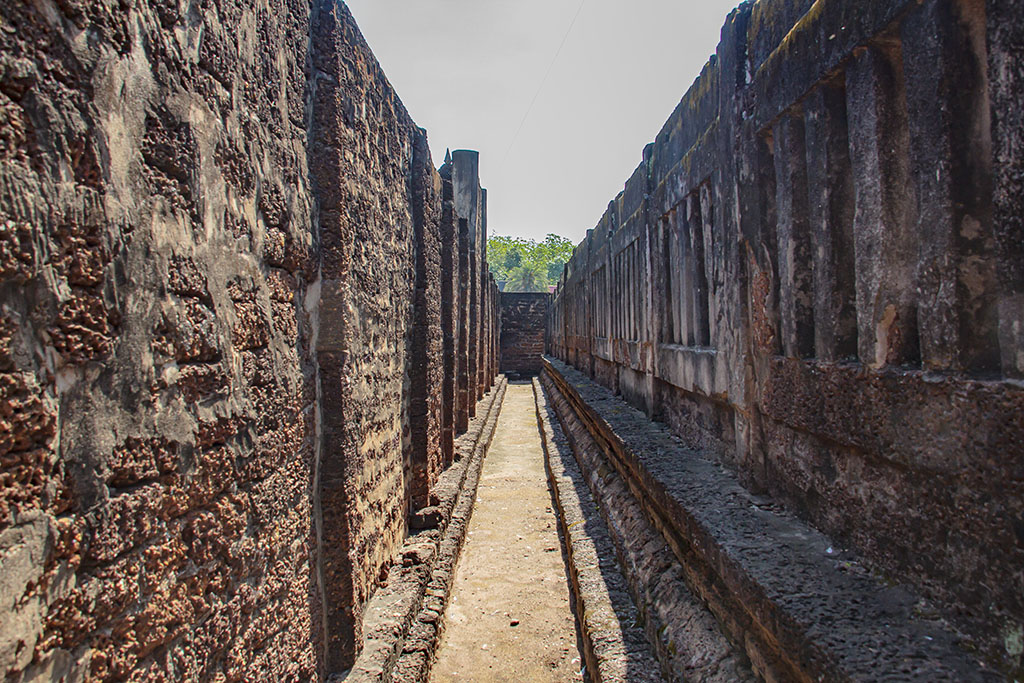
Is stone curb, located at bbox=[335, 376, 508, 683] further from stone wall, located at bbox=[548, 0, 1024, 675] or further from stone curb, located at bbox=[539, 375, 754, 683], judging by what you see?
stone wall, located at bbox=[548, 0, 1024, 675]

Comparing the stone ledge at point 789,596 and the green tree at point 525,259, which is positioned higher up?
the green tree at point 525,259

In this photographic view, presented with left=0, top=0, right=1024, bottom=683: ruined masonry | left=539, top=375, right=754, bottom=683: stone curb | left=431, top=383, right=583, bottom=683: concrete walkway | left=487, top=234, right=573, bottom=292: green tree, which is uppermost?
left=487, top=234, right=573, bottom=292: green tree

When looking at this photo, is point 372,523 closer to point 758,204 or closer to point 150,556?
point 150,556

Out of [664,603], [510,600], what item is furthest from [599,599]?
[510,600]

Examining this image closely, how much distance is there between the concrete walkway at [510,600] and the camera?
3318mm

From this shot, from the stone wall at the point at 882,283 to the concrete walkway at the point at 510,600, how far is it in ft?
4.53

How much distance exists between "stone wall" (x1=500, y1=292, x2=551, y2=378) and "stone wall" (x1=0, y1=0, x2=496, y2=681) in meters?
21.0

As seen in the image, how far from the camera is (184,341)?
163 centimetres

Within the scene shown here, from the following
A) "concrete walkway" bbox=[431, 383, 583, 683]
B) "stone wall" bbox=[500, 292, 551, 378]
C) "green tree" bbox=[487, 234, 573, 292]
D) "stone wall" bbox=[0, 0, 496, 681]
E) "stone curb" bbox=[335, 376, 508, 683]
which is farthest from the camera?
"green tree" bbox=[487, 234, 573, 292]

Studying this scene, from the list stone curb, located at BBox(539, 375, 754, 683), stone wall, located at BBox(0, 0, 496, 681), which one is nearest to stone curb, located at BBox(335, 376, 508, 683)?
stone wall, located at BBox(0, 0, 496, 681)

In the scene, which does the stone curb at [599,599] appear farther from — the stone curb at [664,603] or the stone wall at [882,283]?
the stone wall at [882,283]

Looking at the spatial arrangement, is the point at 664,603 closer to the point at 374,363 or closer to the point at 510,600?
the point at 510,600

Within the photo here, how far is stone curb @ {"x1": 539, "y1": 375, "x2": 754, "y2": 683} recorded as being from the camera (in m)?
2.23

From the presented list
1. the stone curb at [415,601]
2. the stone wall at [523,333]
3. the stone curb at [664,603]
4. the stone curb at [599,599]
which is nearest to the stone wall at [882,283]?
the stone curb at [664,603]
